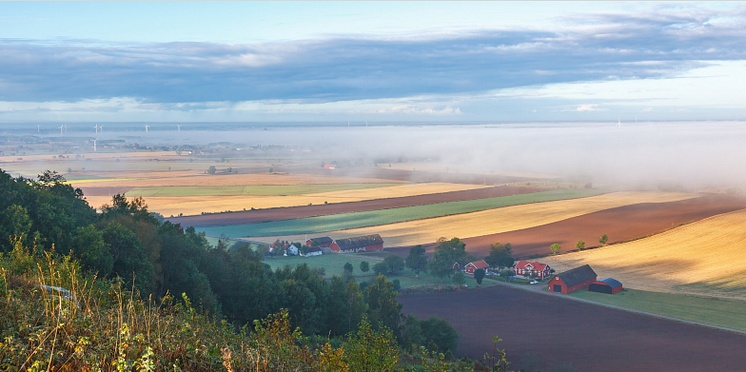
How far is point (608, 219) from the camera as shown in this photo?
6862cm

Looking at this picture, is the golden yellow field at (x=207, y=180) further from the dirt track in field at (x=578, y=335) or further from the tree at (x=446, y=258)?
the dirt track in field at (x=578, y=335)

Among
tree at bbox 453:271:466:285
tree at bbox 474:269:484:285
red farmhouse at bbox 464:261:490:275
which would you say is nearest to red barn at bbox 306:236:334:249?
red farmhouse at bbox 464:261:490:275

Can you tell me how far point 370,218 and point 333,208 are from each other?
805 cm

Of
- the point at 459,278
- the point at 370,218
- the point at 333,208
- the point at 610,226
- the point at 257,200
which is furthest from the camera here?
the point at 257,200

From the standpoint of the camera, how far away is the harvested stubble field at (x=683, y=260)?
41.3 metres

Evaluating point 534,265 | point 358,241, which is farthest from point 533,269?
point 358,241

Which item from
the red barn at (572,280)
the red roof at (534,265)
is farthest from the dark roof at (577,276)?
the red roof at (534,265)

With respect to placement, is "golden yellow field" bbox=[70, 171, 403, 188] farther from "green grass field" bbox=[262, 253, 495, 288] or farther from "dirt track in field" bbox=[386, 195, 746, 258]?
"green grass field" bbox=[262, 253, 495, 288]

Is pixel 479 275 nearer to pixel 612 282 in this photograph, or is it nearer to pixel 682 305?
pixel 612 282

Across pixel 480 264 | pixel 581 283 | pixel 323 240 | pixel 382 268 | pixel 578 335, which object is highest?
pixel 323 240

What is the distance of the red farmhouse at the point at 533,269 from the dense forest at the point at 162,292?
19.0 metres

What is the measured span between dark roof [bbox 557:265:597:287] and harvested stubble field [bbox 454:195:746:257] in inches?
386

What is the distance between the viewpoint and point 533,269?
154 feet

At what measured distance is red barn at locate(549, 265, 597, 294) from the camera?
41.0m
